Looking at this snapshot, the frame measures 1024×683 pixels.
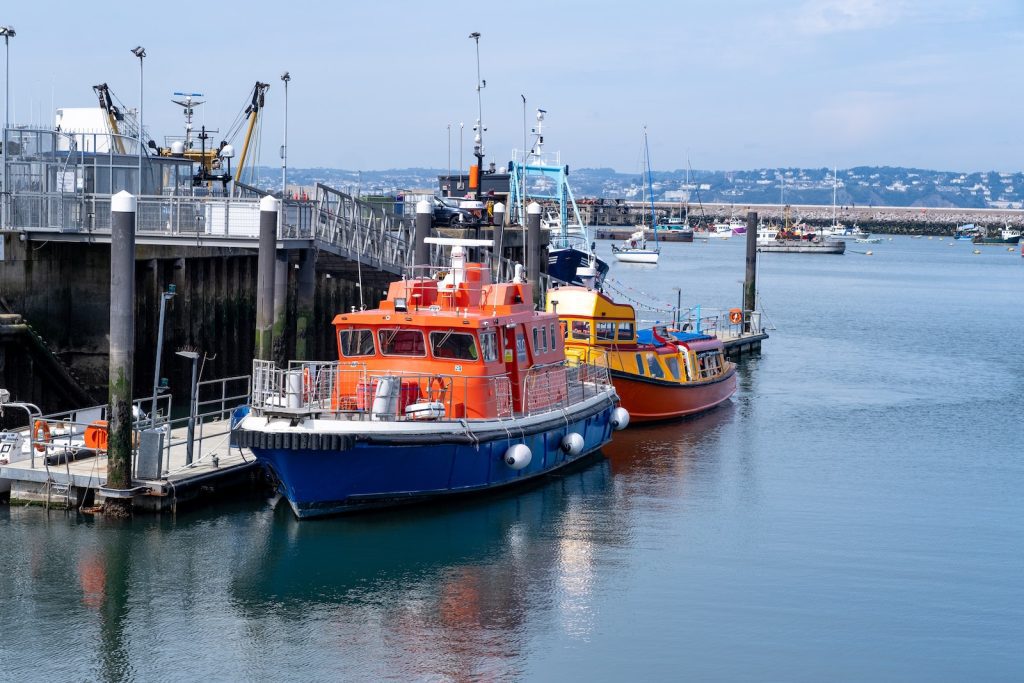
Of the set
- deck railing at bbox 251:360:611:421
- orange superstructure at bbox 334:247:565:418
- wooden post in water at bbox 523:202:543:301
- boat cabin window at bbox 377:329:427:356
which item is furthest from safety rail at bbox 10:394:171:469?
wooden post in water at bbox 523:202:543:301

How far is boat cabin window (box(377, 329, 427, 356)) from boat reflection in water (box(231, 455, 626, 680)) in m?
2.82

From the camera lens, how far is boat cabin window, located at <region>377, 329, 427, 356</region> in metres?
23.6

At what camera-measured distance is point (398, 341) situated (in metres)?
23.6

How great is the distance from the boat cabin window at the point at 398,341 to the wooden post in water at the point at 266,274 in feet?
7.64

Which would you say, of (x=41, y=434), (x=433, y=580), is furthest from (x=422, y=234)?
(x=433, y=580)

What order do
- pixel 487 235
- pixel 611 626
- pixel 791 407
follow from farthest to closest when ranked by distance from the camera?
1. pixel 487 235
2. pixel 791 407
3. pixel 611 626

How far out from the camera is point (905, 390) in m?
41.3

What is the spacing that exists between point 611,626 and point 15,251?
16600 mm

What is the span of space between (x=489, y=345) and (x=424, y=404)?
2009 millimetres

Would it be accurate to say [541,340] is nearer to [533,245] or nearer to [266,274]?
[266,274]

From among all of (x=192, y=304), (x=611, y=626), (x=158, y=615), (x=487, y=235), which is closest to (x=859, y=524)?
(x=611, y=626)

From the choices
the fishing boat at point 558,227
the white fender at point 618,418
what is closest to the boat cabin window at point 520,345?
the white fender at point 618,418

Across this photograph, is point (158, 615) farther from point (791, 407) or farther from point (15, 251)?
point (791, 407)

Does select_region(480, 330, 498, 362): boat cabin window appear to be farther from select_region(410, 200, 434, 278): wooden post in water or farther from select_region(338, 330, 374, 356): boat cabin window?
select_region(410, 200, 434, 278): wooden post in water
